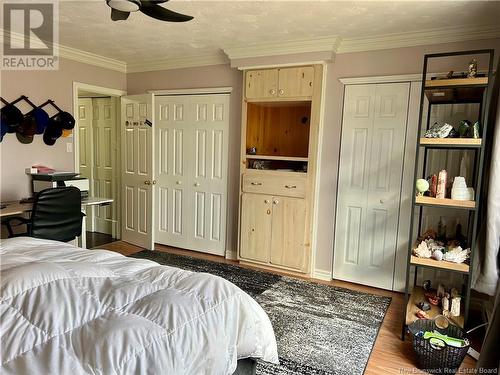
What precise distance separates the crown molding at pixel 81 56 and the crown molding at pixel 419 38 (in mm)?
2937

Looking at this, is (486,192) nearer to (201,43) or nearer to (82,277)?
(82,277)

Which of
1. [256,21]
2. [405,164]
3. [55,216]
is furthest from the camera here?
[405,164]

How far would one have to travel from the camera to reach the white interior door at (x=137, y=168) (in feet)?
14.5

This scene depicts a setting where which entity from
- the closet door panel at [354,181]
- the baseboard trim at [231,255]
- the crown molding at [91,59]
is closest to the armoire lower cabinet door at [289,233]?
the closet door panel at [354,181]

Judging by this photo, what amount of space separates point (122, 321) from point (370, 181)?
2.88 m

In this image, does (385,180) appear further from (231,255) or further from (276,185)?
(231,255)

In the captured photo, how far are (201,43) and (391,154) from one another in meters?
2.27

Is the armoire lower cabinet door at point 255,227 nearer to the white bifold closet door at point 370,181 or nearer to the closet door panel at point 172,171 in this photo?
the white bifold closet door at point 370,181

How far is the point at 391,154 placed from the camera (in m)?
3.37

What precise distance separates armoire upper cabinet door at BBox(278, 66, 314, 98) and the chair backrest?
2308mm

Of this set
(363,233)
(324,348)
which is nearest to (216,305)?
(324,348)

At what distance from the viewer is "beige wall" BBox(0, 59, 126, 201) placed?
141 inches

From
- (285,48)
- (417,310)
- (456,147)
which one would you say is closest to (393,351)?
(417,310)

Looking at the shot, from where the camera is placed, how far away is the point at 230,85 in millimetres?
4145
